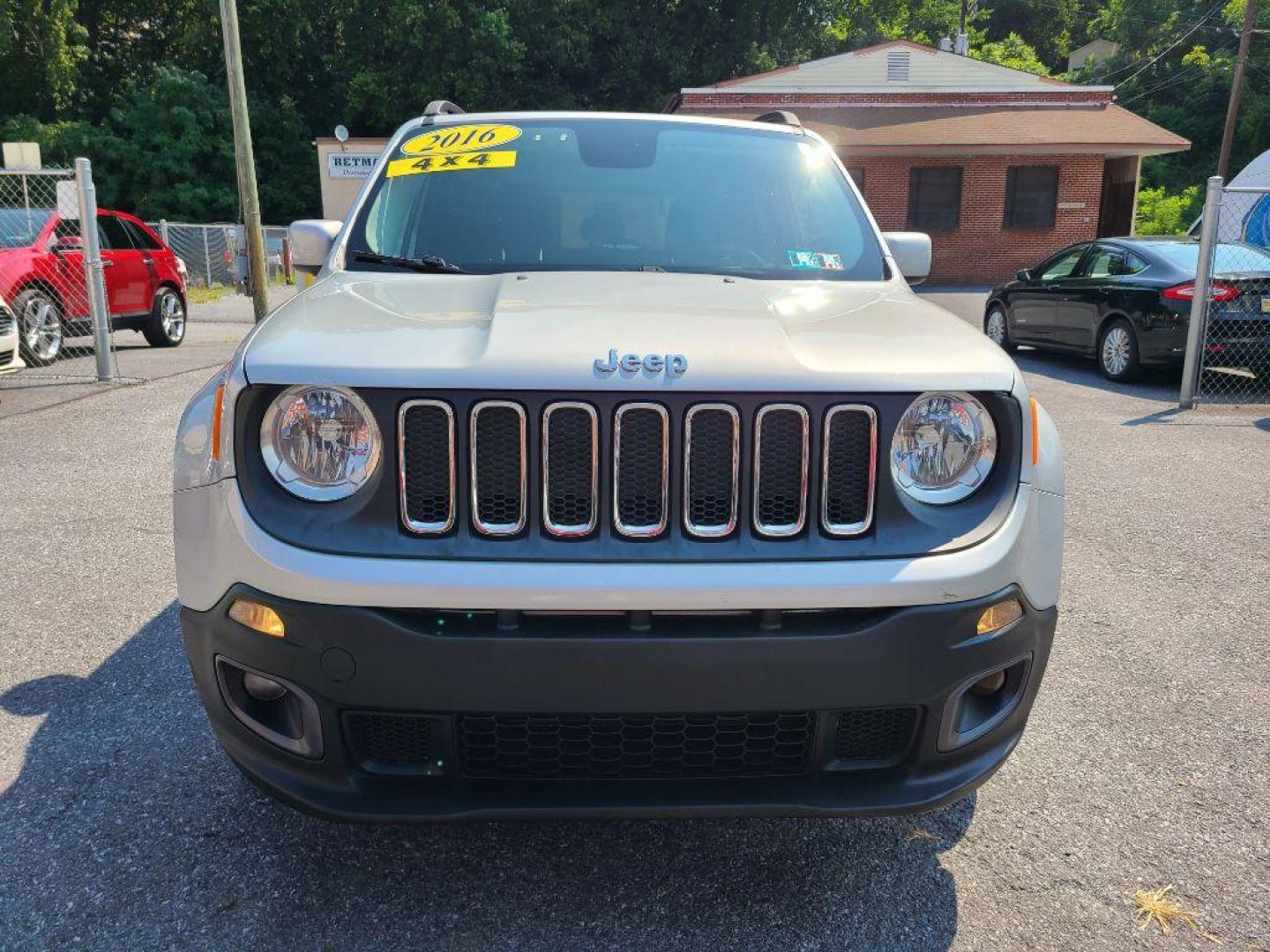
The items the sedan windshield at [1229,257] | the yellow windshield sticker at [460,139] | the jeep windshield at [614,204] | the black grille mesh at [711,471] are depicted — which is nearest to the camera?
the black grille mesh at [711,471]

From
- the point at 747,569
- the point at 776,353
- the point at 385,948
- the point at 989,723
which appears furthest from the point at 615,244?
the point at 385,948

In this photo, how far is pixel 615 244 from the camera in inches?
129

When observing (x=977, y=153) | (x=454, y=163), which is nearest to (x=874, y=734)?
(x=454, y=163)

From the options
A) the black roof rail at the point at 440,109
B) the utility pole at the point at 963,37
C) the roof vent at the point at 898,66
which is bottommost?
the black roof rail at the point at 440,109

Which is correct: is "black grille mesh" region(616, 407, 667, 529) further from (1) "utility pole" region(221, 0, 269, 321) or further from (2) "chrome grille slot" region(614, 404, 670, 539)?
(1) "utility pole" region(221, 0, 269, 321)

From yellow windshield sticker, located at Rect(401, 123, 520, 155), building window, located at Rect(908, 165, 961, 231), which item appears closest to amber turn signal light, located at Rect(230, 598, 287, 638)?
yellow windshield sticker, located at Rect(401, 123, 520, 155)

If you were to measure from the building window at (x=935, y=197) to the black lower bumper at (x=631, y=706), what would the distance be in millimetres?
27477

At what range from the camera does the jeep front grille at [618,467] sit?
80.4 inches

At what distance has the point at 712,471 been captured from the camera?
6.84ft

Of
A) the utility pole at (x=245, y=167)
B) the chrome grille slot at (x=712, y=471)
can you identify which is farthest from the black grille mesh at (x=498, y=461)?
the utility pole at (x=245, y=167)

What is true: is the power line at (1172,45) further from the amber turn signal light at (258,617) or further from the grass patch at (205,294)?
the amber turn signal light at (258,617)

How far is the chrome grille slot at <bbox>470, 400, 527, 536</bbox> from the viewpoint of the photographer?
2043 millimetres

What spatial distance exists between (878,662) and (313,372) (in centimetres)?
123

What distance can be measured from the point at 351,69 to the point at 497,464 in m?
42.2
